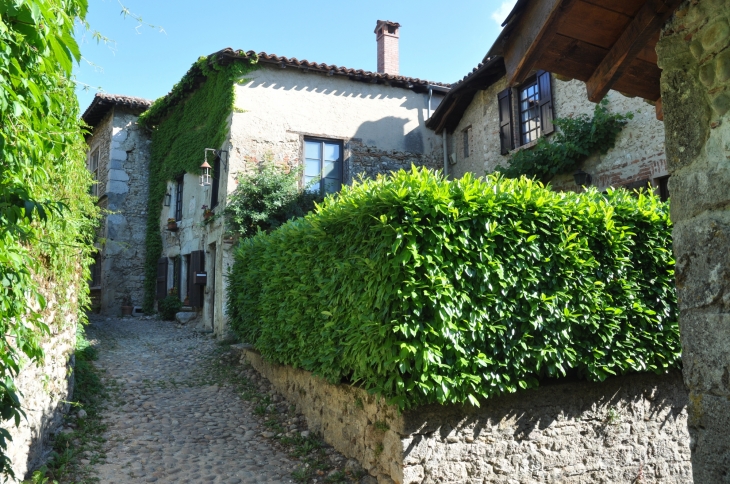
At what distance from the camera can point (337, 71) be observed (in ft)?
41.2

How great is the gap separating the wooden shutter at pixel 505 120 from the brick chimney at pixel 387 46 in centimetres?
388

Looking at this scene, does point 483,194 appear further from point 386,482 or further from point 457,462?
point 386,482

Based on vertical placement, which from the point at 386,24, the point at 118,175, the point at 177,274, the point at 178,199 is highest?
the point at 386,24

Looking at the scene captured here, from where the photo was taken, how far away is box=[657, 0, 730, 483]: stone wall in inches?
85.8

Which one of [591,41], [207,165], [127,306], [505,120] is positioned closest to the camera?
[591,41]

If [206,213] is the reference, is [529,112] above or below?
above

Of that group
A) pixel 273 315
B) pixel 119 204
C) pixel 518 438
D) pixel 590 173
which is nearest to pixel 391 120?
pixel 590 173

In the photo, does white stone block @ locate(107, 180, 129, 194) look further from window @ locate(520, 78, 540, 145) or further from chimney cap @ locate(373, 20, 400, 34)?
window @ locate(520, 78, 540, 145)

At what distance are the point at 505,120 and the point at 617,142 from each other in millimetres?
2756

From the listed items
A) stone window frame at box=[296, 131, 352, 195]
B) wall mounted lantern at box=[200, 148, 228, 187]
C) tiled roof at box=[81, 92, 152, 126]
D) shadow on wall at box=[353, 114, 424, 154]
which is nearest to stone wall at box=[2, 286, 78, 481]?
wall mounted lantern at box=[200, 148, 228, 187]

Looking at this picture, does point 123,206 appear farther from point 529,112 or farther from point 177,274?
point 529,112

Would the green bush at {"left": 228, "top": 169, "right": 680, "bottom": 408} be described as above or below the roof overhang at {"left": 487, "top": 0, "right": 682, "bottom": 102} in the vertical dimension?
below

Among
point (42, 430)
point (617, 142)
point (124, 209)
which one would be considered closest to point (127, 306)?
point (124, 209)

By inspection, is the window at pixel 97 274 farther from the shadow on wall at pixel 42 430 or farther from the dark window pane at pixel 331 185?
the shadow on wall at pixel 42 430
